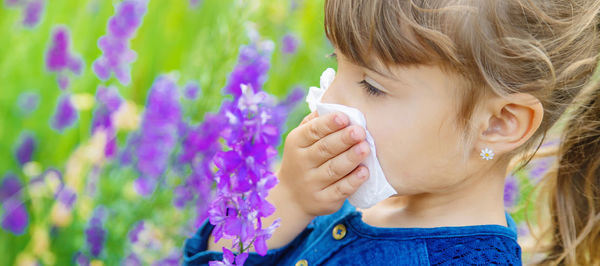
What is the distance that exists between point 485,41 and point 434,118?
0.18m

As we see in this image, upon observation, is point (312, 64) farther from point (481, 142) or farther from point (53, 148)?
point (481, 142)

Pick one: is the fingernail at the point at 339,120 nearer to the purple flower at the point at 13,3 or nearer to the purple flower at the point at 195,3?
the purple flower at the point at 13,3

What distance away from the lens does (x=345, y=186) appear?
58.4 inches

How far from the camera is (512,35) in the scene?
141cm

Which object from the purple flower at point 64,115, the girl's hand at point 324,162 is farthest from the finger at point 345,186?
the purple flower at point 64,115

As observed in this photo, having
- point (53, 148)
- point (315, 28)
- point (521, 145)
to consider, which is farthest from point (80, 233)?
point (315, 28)

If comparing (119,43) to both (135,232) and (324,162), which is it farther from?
(324,162)

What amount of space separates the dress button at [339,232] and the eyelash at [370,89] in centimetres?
36

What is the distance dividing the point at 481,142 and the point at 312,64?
2327 millimetres

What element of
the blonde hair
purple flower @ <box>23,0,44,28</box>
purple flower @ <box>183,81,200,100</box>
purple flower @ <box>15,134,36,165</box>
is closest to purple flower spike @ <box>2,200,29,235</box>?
purple flower @ <box>15,134,36,165</box>

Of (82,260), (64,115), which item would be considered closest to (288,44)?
(64,115)

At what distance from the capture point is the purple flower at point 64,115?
8.70 ft

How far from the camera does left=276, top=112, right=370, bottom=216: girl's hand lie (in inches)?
56.1

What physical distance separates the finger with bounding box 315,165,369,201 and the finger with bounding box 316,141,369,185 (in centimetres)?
1
